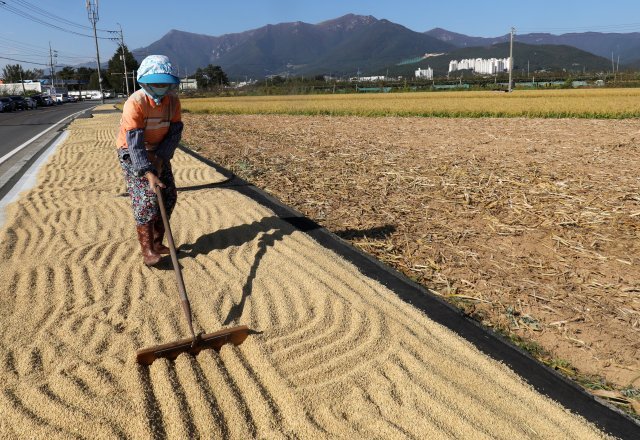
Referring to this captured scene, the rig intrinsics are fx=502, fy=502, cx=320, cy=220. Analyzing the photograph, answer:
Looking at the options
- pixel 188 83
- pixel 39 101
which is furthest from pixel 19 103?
pixel 188 83

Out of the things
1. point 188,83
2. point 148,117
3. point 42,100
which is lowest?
point 148,117

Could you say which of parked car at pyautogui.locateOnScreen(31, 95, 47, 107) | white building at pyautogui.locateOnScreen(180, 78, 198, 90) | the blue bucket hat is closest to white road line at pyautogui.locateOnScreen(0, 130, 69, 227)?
the blue bucket hat

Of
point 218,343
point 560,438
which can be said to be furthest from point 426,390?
point 218,343

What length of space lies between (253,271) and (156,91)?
5.33ft

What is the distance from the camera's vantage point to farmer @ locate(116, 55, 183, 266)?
3.80 metres

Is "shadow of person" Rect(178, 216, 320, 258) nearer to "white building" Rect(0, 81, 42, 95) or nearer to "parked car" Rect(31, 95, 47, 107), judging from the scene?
"parked car" Rect(31, 95, 47, 107)

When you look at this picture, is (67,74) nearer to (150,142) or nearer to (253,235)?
(253,235)

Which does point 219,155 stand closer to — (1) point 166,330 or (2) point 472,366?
(1) point 166,330

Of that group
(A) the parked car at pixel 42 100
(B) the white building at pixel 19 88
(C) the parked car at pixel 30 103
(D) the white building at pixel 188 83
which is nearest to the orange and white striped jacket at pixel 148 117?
(C) the parked car at pixel 30 103

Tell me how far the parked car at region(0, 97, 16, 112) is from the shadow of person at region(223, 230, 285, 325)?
43.3 metres

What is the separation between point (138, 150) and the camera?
153 inches

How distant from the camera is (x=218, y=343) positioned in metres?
3.05

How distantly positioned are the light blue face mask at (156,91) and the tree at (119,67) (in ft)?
285

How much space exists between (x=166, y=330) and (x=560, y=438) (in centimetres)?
232
